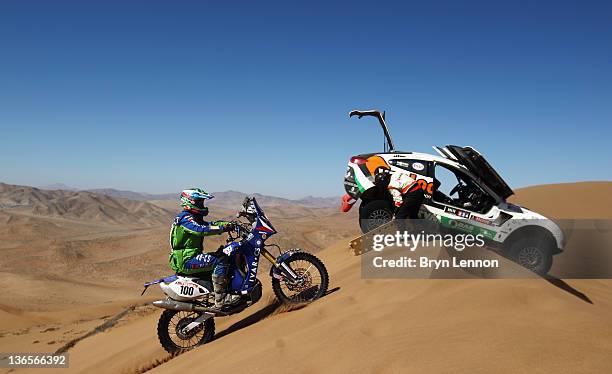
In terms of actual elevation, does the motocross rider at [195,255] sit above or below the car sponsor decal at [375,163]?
below

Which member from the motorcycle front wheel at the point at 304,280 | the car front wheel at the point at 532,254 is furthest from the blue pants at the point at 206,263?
the car front wheel at the point at 532,254

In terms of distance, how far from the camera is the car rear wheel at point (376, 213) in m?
8.37

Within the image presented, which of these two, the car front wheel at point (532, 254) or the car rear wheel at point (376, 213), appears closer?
the car front wheel at point (532, 254)

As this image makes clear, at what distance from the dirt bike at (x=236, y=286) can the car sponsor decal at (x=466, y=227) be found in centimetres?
274

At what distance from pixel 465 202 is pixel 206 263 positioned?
517 cm

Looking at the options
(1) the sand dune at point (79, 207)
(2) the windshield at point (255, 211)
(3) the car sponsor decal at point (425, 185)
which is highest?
(3) the car sponsor decal at point (425, 185)

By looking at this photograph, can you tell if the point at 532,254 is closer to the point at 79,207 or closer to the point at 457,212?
the point at 457,212

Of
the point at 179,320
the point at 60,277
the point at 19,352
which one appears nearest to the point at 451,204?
the point at 179,320

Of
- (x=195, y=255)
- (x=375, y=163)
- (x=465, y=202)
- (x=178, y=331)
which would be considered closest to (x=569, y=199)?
(x=465, y=202)

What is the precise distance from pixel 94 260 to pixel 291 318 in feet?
107

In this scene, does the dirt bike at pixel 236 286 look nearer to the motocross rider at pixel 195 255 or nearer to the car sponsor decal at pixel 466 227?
the motocross rider at pixel 195 255

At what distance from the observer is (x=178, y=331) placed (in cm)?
616

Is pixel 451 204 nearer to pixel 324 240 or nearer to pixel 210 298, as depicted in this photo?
pixel 210 298

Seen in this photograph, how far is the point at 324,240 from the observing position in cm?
4306
